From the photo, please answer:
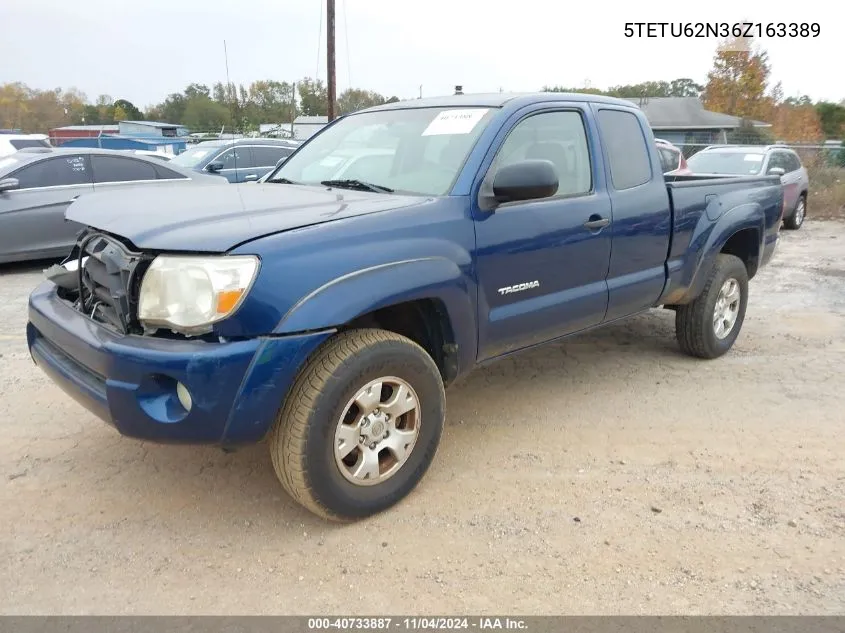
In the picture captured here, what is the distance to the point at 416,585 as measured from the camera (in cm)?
255

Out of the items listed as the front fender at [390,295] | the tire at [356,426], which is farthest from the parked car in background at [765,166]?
the tire at [356,426]

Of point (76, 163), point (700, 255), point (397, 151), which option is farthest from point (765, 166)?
point (76, 163)

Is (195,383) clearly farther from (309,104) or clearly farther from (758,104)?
(309,104)

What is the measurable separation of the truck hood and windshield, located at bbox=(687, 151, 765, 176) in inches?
397

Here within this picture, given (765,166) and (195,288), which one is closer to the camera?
(195,288)

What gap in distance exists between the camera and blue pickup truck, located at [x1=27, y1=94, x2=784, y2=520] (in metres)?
2.50

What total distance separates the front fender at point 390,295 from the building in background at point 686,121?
118ft

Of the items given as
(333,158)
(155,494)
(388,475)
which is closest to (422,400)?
(388,475)

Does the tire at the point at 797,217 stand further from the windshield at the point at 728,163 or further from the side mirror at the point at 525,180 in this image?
the side mirror at the point at 525,180

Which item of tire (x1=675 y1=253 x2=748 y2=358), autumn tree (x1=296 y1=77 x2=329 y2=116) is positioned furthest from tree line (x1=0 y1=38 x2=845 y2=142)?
tire (x1=675 y1=253 x2=748 y2=358)

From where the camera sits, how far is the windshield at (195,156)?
11.4m

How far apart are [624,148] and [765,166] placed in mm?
9062

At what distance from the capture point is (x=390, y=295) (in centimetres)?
279

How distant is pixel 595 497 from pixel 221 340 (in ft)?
6.07
